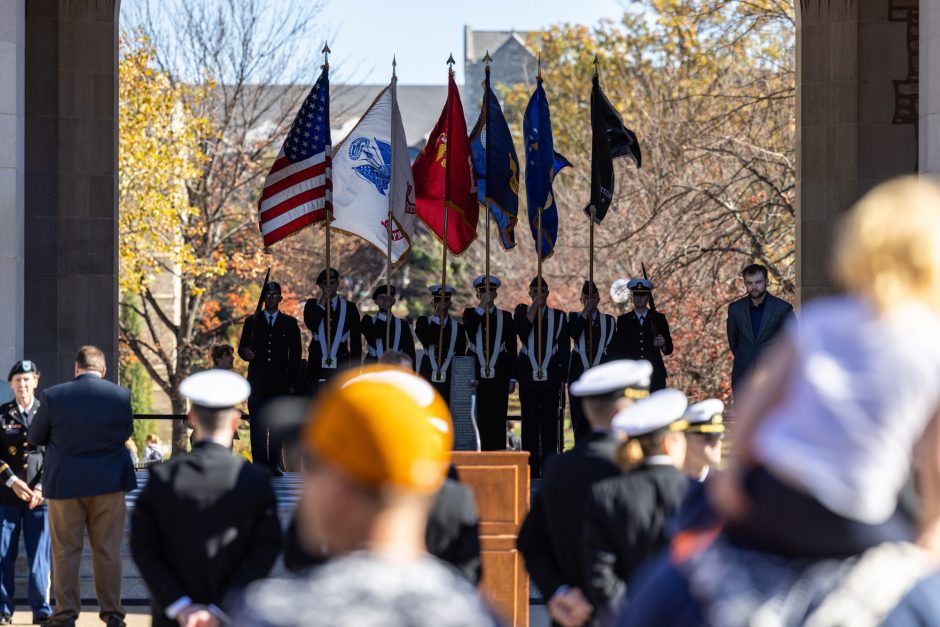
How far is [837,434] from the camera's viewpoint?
2.44m

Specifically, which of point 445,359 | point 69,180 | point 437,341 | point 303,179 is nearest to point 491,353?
point 445,359

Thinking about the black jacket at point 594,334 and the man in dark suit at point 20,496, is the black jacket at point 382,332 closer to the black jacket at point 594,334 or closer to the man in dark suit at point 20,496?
the black jacket at point 594,334

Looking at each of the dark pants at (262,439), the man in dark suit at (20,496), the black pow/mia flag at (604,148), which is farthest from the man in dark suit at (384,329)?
the man in dark suit at (20,496)

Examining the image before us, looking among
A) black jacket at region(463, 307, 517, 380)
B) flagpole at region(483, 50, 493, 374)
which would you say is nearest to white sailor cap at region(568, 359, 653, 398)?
flagpole at region(483, 50, 493, 374)

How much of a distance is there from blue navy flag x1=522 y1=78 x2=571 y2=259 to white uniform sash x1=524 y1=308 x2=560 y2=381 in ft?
3.05

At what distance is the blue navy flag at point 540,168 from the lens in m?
16.9

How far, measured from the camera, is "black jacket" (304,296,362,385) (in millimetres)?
16625

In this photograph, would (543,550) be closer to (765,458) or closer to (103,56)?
(765,458)

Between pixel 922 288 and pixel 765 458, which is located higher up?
pixel 922 288

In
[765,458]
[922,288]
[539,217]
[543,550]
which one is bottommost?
[543,550]

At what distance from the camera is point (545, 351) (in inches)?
649

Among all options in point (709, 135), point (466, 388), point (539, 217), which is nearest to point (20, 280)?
point (466, 388)

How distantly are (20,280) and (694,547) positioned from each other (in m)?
12.3

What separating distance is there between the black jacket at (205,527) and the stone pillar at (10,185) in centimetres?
838
